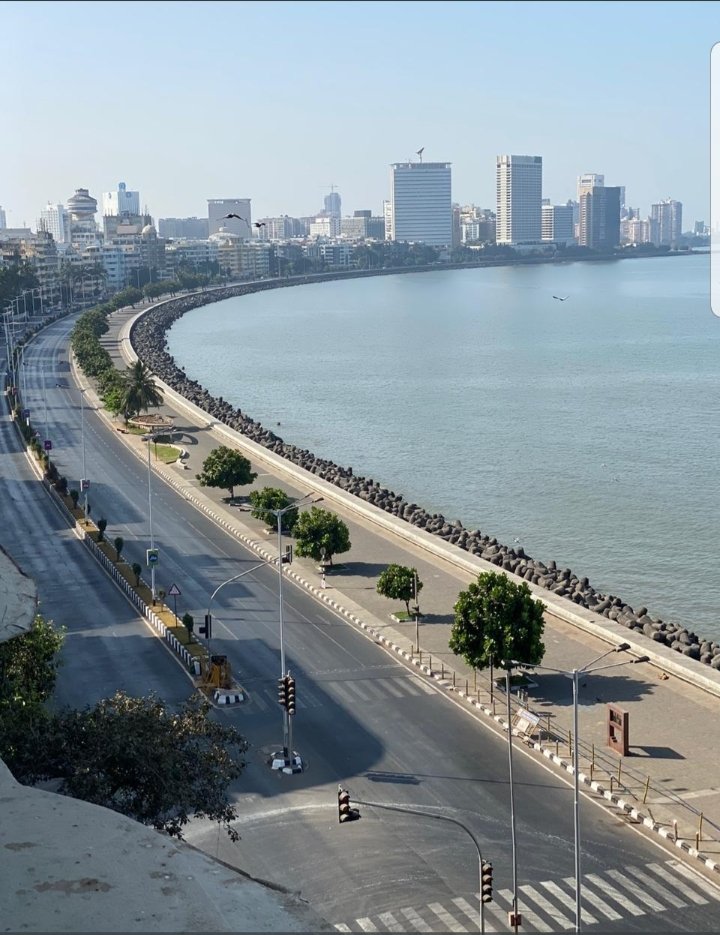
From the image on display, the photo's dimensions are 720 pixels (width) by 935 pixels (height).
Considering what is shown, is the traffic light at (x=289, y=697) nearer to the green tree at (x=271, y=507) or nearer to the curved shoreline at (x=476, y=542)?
the curved shoreline at (x=476, y=542)

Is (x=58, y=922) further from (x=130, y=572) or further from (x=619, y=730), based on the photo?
(x=130, y=572)

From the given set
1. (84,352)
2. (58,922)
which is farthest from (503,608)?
(84,352)

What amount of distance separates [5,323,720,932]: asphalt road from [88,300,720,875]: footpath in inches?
18.5

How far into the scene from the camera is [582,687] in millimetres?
23219

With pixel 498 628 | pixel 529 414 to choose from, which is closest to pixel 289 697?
pixel 498 628

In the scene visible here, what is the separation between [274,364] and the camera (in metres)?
95.3

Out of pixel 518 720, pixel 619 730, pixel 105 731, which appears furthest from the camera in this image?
pixel 518 720

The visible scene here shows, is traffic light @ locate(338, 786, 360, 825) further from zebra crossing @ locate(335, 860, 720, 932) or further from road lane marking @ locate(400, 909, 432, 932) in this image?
road lane marking @ locate(400, 909, 432, 932)

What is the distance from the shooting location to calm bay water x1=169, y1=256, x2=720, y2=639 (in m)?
39.3

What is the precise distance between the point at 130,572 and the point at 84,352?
47.4 metres

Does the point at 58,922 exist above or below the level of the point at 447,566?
above

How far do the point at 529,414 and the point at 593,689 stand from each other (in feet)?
144

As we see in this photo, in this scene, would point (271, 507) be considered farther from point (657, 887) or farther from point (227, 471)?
point (657, 887)

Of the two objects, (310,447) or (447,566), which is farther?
(310,447)
